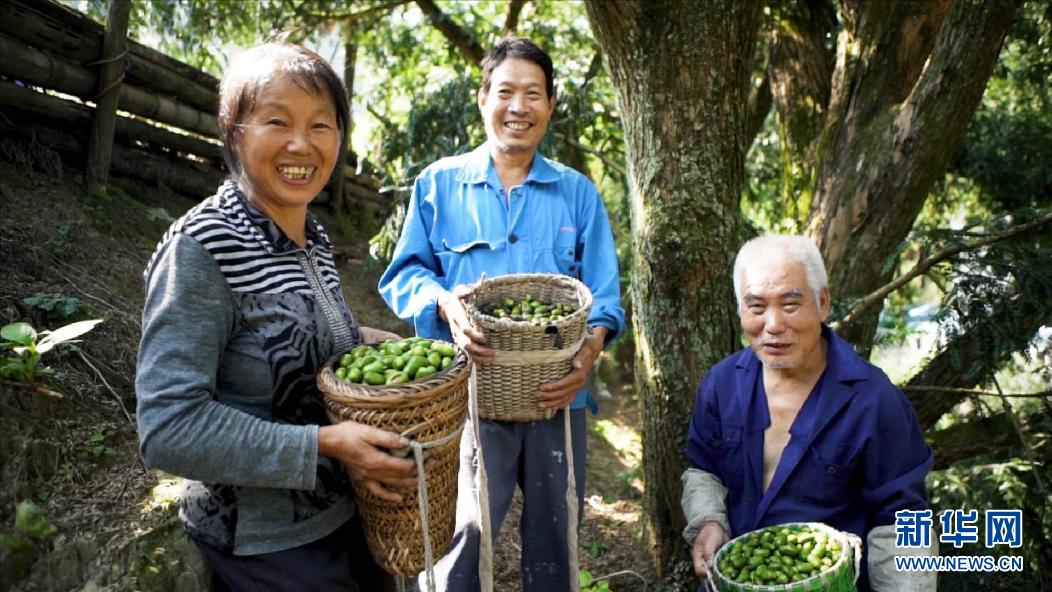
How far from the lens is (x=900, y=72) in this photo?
427 centimetres

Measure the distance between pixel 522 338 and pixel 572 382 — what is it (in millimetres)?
286

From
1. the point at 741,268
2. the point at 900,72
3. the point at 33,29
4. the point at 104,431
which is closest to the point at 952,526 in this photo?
the point at 741,268

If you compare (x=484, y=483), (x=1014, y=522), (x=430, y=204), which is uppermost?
(x=430, y=204)

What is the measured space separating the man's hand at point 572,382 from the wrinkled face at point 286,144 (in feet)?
3.43

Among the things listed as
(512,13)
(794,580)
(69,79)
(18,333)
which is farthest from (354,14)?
(794,580)

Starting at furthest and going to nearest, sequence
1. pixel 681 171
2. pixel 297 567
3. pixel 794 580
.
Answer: pixel 681 171 → pixel 794 580 → pixel 297 567

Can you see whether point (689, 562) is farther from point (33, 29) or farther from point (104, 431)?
point (33, 29)

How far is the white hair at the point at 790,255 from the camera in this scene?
98.8 inches

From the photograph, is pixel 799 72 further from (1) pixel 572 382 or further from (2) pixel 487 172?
(1) pixel 572 382

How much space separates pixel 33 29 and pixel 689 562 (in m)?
4.90

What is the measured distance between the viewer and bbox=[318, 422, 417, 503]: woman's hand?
1.55 meters

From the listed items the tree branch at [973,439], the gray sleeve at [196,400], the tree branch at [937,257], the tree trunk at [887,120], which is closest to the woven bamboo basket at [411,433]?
the gray sleeve at [196,400]

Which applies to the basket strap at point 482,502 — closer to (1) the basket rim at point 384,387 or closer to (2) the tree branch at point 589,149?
(1) the basket rim at point 384,387

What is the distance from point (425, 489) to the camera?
5.59 feet
